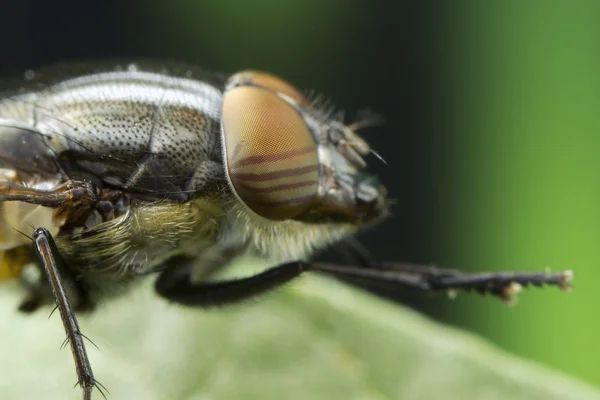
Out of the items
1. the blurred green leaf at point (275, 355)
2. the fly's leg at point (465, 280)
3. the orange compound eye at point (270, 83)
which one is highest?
the orange compound eye at point (270, 83)

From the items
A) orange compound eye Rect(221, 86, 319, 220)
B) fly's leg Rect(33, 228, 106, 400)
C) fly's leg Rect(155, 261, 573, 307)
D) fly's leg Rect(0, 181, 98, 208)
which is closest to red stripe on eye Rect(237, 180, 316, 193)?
orange compound eye Rect(221, 86, 319, 220)

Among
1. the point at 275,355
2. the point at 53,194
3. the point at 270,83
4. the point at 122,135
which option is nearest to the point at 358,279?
the point at 275,355

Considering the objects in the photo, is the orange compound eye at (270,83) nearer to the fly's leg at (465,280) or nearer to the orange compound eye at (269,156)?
the orange compound eye at (269,156)

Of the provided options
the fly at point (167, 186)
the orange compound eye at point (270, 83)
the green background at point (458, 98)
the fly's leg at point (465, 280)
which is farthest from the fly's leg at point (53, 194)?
the green background at point (458, 98)

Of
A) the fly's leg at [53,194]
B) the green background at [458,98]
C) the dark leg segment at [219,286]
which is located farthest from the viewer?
the green background at [458,98]

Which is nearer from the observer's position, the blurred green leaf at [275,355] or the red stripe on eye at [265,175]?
the red stripe on eye at [265,175]

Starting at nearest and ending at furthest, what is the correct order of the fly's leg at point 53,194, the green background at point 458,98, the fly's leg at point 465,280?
the fly's leg at point 53,194 < the fly's leg at point 465,280 < the green background at point 458,98

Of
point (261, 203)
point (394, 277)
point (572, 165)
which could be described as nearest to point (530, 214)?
point (572, 165)
